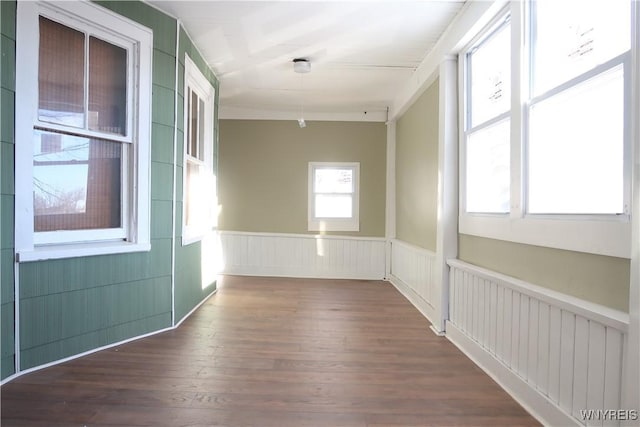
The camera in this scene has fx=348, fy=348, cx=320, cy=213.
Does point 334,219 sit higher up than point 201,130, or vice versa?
point 201,130

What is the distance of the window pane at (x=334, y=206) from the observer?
6.00 m

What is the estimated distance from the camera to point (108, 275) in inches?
107

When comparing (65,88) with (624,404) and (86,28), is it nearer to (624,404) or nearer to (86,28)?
(86,28)

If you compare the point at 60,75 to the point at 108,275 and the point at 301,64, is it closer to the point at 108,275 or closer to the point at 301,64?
the point at 108,275

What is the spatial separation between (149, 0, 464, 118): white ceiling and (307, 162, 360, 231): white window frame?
1.10 meters

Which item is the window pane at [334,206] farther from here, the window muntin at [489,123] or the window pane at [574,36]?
the window pane at [574,36]

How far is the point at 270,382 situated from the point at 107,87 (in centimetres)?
253

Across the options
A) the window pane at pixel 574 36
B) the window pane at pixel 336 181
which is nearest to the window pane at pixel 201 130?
the window pane at pixel 336 181

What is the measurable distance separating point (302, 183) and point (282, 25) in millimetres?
3050

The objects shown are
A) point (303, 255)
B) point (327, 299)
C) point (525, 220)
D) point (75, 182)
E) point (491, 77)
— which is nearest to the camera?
point (525, 220)

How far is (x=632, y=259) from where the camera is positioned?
139 centimetres

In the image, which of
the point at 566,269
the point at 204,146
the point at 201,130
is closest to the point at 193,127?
the point at 201,130

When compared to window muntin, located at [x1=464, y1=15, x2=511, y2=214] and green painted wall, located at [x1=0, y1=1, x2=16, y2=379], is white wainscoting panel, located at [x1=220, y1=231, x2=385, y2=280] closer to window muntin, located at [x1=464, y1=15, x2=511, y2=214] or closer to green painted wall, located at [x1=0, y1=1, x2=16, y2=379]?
window muntin, located at [x1=464, y1=15, x2=511, y2=214]

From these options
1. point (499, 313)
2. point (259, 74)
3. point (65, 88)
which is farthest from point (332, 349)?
point (259, 74)
